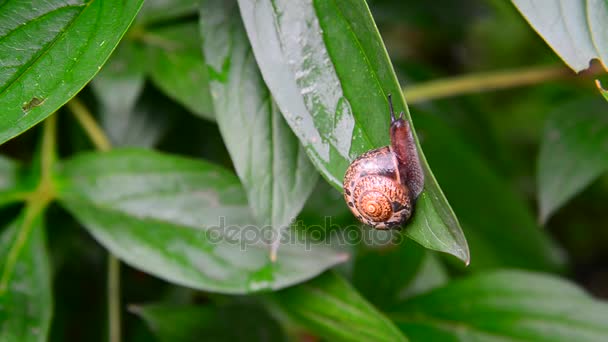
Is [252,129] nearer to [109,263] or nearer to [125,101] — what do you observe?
[125,101]

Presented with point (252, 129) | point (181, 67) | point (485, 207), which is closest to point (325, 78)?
point (252, 129)

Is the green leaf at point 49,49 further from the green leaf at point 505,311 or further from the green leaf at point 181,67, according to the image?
the green leaf at point 505,311

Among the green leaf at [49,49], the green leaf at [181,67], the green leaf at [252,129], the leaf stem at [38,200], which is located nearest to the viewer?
the green leaf at [49,49]

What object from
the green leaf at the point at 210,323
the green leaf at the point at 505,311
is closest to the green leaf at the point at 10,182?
the green leaf at the point at 210,323

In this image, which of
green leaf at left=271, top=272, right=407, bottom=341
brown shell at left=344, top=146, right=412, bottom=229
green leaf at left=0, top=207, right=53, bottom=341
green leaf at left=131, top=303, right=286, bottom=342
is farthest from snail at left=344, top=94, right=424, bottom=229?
green leaf at left=0, top=207, right=53, bottom=341

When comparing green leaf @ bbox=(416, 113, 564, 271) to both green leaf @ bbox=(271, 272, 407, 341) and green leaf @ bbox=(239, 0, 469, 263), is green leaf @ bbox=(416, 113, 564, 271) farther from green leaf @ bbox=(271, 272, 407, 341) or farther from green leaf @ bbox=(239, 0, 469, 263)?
green leaf @ bbox=(239, 0, 469, 263)

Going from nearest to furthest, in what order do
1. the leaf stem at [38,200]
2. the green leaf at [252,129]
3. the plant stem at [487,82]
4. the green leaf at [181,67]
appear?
the green leaf at [252,129] → the leaf stem at [38,200] → the green leaf at [181,67] → the plant stem at [487,82]
